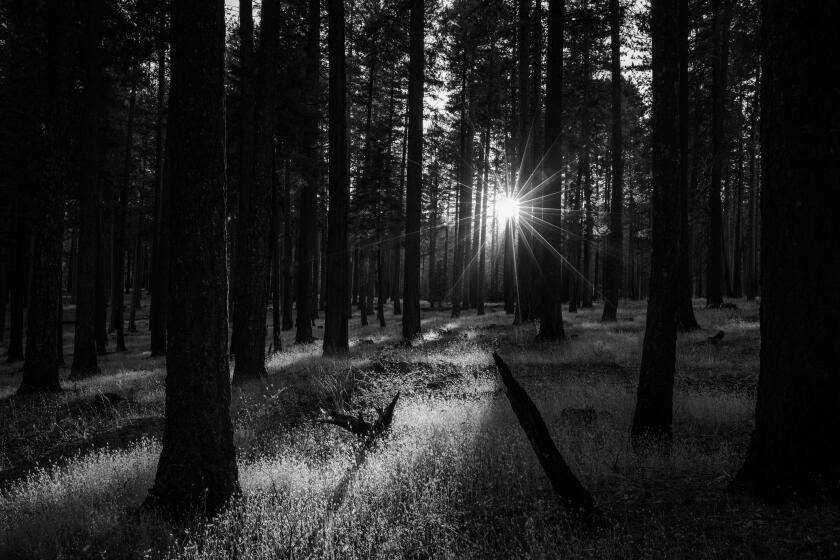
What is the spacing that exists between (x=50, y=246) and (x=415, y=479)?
10893mm

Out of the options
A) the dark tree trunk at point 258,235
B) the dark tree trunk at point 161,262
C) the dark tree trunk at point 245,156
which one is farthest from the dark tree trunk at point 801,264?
the dark tree trunk at point 161,262

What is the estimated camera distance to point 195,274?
15.1ft

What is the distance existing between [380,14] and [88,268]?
11.0 m

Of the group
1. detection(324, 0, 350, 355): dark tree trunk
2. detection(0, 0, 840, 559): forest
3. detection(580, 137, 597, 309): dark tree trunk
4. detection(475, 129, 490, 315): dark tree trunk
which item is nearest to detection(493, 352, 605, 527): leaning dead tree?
detection(0, 0, 840, 559): forest

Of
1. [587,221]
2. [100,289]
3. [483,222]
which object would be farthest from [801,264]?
[483,222]

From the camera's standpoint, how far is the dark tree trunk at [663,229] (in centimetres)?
596

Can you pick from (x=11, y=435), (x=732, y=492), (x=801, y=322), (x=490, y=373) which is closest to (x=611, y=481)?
(x=732, y=492)

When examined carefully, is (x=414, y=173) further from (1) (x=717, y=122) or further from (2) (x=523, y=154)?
(1) (x=717, y=122)

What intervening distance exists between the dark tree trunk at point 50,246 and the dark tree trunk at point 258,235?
165 inches

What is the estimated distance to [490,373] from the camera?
11.2 meters

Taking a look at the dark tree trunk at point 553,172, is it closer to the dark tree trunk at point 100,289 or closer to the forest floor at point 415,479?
the forest floor at point 415,479

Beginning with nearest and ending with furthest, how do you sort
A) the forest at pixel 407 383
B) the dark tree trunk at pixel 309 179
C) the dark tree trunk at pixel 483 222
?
the forest at pixel 407 383 < the dark tree trunk at pixel 309 179 < the dark tree trunk at pixel 483 222

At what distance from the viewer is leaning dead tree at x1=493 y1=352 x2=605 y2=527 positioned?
13.0 feet

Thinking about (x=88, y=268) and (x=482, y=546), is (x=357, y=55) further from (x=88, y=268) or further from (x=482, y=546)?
(x=482, y=546)
